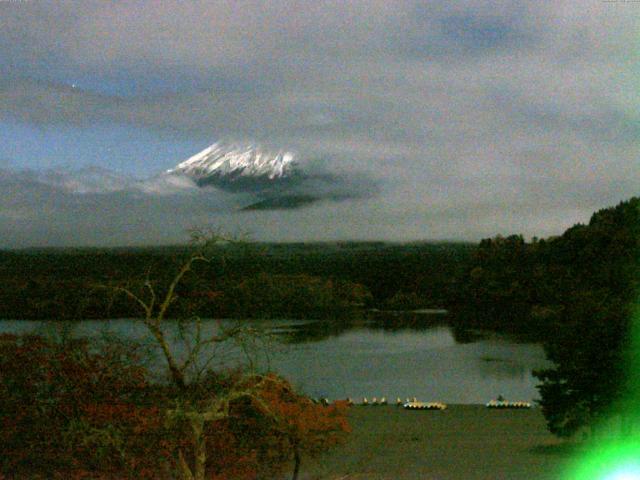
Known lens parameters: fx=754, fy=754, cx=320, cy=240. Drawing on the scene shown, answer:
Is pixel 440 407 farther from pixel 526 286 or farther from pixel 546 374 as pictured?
pixel 526 286

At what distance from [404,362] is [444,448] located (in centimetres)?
1493

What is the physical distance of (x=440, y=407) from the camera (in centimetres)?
1507

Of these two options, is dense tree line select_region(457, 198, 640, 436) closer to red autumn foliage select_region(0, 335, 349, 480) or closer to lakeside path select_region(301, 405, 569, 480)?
lakeside path select_region(301, 405, 569, 480)

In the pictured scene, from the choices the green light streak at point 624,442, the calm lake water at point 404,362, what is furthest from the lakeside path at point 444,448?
the calm lake water at point 404,362

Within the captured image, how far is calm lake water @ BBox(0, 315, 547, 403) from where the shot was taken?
1886cm

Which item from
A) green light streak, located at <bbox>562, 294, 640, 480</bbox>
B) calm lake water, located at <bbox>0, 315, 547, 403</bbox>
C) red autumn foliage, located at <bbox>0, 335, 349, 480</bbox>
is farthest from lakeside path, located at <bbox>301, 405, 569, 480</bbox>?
calm lake water, located at <bbox>0, 315, 547, 403</bbox>

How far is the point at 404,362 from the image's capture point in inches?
998

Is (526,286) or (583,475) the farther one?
(526,286)

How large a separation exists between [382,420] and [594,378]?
18.7 feet

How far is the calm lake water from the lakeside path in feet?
5.86

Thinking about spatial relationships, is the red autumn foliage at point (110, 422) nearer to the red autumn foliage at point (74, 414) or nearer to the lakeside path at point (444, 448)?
the red autumn foliage at point (74, 414)

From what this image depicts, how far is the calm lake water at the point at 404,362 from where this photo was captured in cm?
1886

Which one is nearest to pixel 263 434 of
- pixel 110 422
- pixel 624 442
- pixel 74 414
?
pixel 110 422

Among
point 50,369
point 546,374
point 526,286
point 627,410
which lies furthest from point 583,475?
point 526,286
